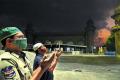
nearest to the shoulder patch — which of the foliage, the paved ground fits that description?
the paved ground

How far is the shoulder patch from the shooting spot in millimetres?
4578

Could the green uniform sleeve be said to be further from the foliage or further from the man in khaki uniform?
the foliage

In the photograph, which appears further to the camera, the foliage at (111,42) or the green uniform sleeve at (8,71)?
the foliage at (111,42)

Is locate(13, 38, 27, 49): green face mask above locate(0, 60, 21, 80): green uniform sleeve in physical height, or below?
above

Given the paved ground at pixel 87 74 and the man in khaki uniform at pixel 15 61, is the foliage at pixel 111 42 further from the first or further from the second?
Answer: the man in khaki uniform at pixel 15 61

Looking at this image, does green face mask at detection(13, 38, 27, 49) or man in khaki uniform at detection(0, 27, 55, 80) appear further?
green face mask at detection(13, 38, 27, 49)

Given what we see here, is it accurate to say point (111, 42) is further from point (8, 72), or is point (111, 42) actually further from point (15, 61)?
point (8, 72)

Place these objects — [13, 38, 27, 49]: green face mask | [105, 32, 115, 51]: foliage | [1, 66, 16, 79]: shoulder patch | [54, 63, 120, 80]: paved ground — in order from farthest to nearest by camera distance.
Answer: [105, 32, 115, 51]: foliage < [54, 63, 120, 80]: paved ground < [13, 38, 27, 49]: green face mask < [1, 66, 16, 79]: shoulder patch

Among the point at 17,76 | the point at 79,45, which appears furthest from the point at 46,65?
the point at 79,45

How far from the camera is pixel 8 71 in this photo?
15.0 ft

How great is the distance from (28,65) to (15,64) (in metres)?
0.50

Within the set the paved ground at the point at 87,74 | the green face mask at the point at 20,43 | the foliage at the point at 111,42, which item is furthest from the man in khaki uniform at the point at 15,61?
the foliage at the point at 111,42

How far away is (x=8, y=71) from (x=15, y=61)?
240 millimetres

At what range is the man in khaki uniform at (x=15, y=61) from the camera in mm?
4629
